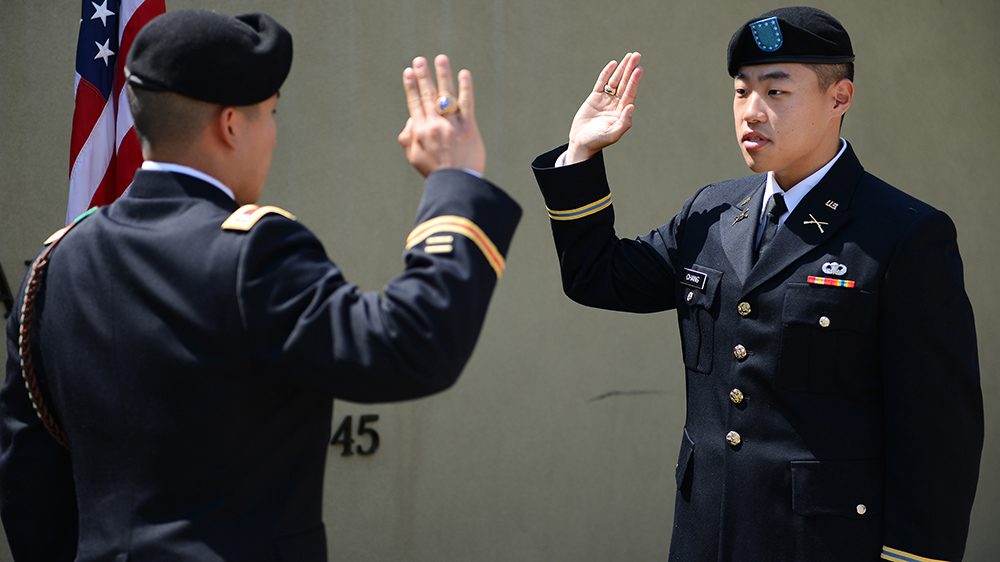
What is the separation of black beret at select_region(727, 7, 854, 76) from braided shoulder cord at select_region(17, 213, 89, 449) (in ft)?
4.56

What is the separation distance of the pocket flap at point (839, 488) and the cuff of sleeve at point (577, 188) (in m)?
0.72

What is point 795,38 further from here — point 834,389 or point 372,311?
point 372,311

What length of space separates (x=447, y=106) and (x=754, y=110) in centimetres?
90

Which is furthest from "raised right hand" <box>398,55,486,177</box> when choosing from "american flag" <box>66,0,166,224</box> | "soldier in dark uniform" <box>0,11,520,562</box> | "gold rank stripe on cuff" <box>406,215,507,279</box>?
"american flag" <box>66,0,166,224</box>

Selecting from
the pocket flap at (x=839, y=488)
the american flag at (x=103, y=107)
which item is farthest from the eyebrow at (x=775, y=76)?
the american flag at (x=103, y=107)

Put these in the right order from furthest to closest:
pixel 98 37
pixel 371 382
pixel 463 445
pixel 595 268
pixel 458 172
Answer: pixel 463 445, pixel 98 37, pixel 595 268, pixel 458 172, pixel 371 382

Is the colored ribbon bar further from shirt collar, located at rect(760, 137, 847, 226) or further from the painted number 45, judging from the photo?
the painted number 45

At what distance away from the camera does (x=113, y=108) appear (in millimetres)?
3373

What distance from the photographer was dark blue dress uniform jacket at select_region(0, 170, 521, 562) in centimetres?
157

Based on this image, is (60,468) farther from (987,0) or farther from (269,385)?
(987,0)

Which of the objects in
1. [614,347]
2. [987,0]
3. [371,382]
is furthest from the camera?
[987,0]

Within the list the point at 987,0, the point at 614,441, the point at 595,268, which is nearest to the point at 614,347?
the point at 614,441

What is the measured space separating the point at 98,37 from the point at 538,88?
5.80 ft

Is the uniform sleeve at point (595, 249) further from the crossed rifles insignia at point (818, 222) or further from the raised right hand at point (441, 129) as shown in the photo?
the raised right hand at point (441, 129)
